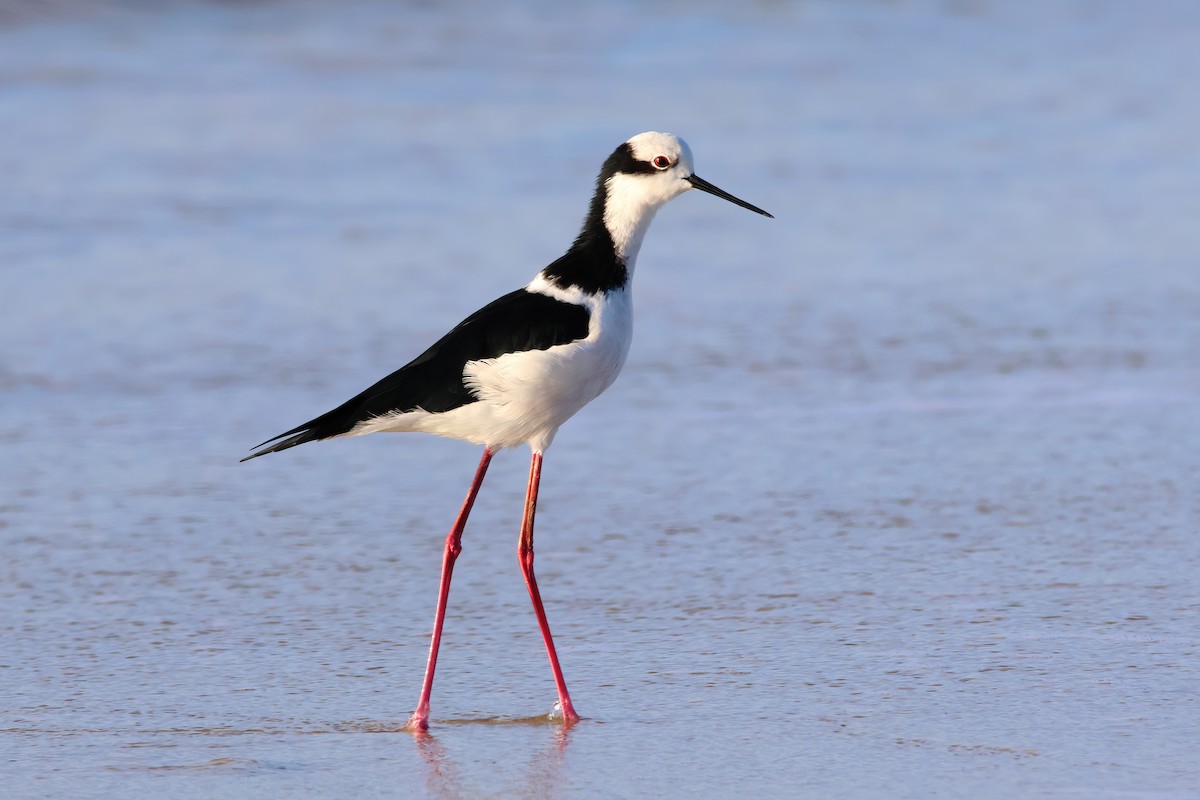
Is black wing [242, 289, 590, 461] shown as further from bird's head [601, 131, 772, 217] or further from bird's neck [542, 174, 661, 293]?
bird's head [601, 131, 772, 217]

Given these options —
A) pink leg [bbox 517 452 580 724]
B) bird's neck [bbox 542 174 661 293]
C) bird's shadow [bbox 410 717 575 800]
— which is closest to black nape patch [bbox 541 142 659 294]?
bird's neck [bbox 542 174 661 293]

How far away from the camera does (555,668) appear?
4195mm

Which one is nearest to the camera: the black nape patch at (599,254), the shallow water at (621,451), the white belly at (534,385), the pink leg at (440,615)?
the shallow water at (621,451)

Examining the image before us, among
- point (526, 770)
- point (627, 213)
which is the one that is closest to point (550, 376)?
Result: point (627, 213)

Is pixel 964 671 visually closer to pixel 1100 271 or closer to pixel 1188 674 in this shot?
pixel 1188 674

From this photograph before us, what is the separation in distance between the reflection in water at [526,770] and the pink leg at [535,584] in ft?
0.25

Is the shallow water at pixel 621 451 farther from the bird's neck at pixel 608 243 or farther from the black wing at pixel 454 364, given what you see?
the bird's neck at pixel 608 243

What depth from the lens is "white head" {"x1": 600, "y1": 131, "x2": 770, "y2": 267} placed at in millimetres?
4637

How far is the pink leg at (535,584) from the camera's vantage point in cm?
413

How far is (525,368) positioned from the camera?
436cm

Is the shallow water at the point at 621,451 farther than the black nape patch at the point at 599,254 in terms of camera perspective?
No

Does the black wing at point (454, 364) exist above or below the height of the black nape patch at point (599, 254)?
below

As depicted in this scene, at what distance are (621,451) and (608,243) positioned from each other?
1.68 metres

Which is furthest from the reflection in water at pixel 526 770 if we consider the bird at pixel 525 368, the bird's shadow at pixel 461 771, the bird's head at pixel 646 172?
the bird's head at pixel 646 172
